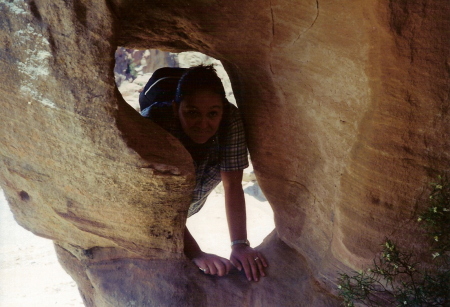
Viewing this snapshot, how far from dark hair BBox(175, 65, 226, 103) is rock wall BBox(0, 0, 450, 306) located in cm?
18

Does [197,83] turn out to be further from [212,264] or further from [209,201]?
[209,201]

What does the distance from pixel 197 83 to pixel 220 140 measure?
38 centimetres

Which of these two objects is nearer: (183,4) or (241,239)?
(183,4)

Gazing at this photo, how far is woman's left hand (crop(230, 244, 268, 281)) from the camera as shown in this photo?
114 inches

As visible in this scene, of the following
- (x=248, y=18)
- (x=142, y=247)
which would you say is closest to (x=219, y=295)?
(x=142, y=247)

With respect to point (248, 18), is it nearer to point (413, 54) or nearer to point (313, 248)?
point (413, 54)

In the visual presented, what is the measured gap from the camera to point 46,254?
7480 millimetres

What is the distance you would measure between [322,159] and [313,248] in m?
0.56

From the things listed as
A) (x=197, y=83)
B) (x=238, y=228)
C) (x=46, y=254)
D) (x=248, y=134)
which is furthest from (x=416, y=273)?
(x=46, y=254)

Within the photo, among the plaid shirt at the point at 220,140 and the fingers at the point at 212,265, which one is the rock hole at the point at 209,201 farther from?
the fingers at the point at 212,265

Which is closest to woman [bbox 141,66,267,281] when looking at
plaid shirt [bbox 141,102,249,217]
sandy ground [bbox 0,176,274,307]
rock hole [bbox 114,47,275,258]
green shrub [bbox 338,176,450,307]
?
plaid shirt [bbox 141,102,249,217]

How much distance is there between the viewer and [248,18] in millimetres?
2570

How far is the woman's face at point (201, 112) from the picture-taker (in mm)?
2752

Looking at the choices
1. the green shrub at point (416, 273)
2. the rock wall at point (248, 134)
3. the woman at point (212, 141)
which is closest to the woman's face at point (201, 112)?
the woman at point (212, 141)
